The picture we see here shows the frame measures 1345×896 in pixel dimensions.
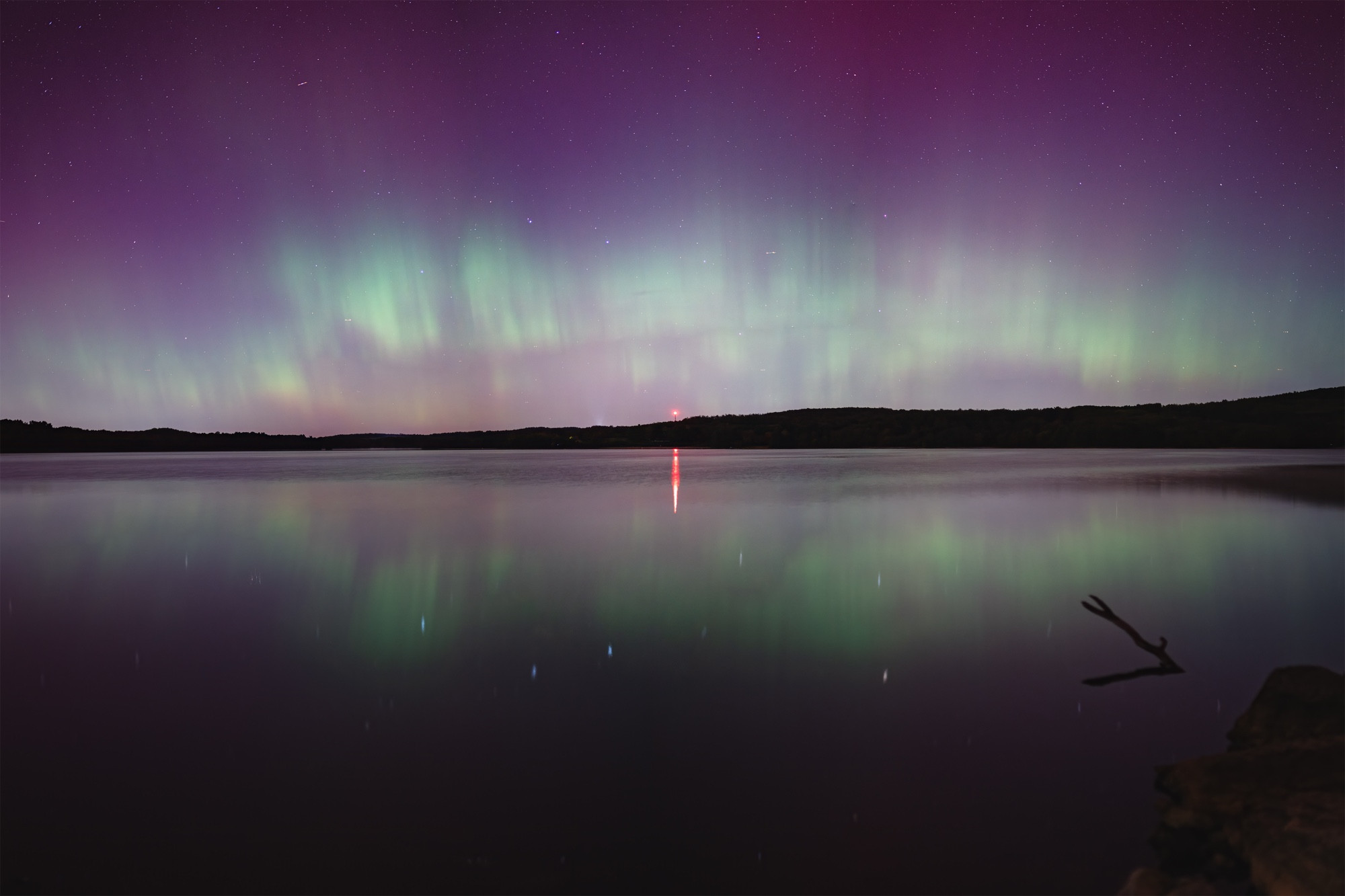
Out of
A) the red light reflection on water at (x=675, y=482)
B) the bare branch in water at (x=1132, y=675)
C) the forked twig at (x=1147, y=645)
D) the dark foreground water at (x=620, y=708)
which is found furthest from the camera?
the red light reflection on water at (x=675, y=482)

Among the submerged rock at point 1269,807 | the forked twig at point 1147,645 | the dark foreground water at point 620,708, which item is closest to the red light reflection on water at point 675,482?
the dark foreground water at point 620,708

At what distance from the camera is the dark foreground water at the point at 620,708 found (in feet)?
14.1

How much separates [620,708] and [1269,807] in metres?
4.84

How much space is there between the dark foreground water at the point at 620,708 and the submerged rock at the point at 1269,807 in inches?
14.6

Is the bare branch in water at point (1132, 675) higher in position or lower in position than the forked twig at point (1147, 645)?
lower

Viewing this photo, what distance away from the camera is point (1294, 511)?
77.5ft

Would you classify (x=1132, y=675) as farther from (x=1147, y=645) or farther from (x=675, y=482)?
(x=675, y=482)

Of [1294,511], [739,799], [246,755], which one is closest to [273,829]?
[246,755]

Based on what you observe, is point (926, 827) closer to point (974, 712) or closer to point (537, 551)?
point (974, 712)

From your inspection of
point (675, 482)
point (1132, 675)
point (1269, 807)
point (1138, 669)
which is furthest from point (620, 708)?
point (675, 482)

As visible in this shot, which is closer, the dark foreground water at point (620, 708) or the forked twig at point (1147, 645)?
the dark foreground water at point (620, 708)

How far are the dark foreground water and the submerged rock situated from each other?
372 mm

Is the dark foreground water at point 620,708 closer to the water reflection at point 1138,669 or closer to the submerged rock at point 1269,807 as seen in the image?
the water reflection at point 1138,669

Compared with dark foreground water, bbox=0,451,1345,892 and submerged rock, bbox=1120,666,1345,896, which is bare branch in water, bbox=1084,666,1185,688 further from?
submerged rock, bbox=1120,666,1345,896
